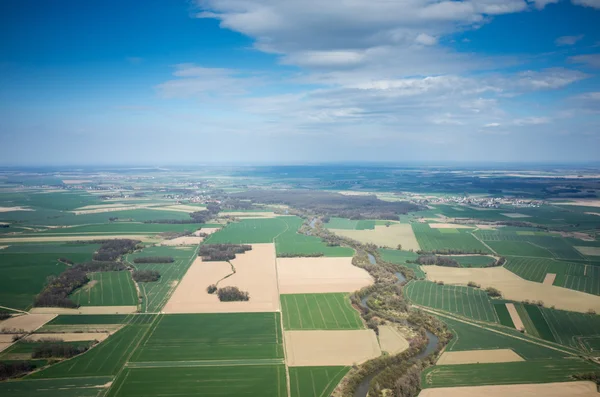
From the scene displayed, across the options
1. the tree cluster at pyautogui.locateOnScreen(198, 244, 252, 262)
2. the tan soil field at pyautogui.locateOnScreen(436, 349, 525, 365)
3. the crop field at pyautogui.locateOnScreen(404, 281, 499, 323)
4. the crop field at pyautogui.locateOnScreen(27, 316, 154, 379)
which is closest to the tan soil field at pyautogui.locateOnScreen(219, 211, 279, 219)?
the tree cluster at pyautogui.locateOnScreen(198, 244, 252, 262)

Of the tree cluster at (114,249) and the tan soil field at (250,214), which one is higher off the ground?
the tan soil field at (250,214)

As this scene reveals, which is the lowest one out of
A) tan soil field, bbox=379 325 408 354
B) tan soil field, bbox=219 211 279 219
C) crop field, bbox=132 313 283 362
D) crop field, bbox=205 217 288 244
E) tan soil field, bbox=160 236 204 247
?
tan soil field, bbox=379 325 408 354

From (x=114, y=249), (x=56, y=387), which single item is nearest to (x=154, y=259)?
(x=114, y=249)

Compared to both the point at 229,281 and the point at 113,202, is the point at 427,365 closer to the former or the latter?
the point at 229,281

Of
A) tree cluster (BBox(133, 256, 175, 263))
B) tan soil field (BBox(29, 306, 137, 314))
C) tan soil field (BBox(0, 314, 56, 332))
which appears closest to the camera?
tan soil field (BBox(0, 314, 56, 332))

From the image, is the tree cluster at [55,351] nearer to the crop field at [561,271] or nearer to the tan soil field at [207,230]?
the tan soil field at [207,230]

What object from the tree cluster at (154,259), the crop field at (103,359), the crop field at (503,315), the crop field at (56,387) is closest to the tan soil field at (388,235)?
the crop field at (503,315)

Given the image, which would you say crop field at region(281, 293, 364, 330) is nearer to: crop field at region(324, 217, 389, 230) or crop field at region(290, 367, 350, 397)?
crop field at region(290, 367, 350, 397)

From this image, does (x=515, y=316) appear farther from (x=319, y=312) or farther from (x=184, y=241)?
(x=184, y=241)
